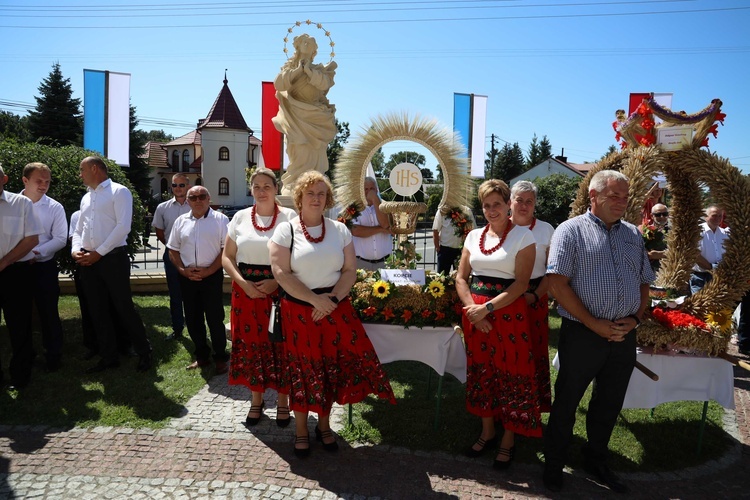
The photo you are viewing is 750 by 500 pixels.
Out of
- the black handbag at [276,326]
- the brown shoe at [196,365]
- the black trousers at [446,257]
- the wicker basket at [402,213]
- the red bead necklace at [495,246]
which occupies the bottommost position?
the brown shoe at [196,365]

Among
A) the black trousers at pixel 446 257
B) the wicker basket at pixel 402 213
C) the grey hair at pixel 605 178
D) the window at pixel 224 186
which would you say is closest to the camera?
the grey hair at pixel 605 178

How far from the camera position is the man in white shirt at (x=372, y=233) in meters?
4.58

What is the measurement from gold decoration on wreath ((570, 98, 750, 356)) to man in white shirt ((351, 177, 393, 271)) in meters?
1.72

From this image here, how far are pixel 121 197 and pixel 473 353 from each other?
11.8 feet

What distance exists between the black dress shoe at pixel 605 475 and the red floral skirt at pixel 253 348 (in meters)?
2.30

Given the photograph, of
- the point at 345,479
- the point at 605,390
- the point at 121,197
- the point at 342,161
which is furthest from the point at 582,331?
the point at 121,197

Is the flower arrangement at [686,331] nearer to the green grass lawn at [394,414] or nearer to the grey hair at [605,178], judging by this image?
the green grass lawn at [394,414]

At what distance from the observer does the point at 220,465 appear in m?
3.33

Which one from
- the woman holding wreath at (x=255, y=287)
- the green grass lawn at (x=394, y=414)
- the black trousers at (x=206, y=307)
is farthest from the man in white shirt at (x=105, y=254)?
the woman holding wreath at (x=255, y=287)

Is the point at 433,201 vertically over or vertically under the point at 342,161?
under

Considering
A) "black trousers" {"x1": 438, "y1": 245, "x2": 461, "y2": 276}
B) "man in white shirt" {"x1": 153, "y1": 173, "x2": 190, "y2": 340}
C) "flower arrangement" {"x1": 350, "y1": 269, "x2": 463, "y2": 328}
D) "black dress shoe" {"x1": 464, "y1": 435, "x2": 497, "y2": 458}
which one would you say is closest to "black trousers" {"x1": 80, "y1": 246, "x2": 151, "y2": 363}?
"man in white shirt" {"x1": 153, "y1": 173, "x2": 190, "y2": 340}

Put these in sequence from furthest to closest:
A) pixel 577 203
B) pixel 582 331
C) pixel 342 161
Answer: pixel 342 161 < pixel 577 203 < pixel 582 331

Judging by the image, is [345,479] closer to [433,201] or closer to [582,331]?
[582,331]

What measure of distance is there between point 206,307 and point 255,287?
149cm
